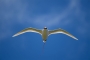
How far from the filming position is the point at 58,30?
46.9ft

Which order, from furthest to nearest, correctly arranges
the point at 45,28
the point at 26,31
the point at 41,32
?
the point at 26,31 < the point at 41,32 < the point at 45,28

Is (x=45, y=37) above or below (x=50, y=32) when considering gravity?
below

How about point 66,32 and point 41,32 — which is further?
point 66,32

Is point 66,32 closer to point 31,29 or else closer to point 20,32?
point 31,29

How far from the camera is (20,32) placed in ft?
46.7

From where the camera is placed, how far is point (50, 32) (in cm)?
1372

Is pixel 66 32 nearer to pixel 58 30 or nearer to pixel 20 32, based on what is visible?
pixel 58 30

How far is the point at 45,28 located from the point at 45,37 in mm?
840

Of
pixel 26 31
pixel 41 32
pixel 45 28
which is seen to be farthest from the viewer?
pixel 26 31

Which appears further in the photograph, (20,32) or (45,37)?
(20,32)

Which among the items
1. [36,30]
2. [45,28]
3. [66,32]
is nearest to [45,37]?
[45,28]

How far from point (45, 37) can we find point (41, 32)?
44.5 inches

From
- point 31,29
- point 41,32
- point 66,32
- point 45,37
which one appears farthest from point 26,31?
point 66,32

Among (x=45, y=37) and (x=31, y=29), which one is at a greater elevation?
(x=31, y=29)
